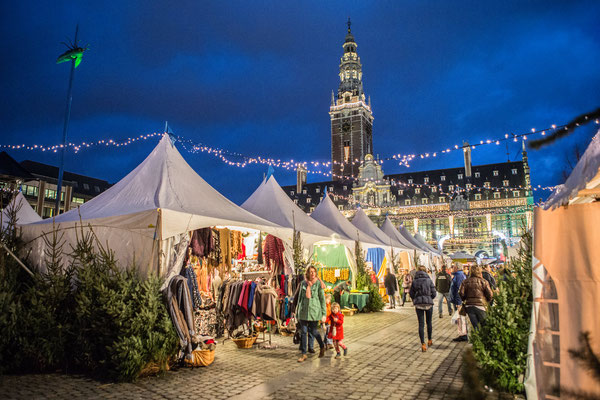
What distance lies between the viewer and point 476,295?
21.7 ft

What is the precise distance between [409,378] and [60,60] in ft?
59.9

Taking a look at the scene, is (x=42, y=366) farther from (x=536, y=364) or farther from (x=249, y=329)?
(x=536, y=364)

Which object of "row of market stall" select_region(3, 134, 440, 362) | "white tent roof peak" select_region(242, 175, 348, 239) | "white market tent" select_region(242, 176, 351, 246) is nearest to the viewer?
"row of market stall" select_region(3, 134, 440, 362)

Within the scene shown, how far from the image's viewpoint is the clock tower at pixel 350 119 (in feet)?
210

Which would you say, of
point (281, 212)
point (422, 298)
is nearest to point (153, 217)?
point (422, 298)

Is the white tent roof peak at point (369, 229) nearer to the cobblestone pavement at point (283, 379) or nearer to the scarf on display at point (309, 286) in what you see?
the cobblestone pavement at point (283, 379)

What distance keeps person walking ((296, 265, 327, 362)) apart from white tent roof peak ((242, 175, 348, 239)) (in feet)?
13.4

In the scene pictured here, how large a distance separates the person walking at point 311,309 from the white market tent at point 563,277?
358cm

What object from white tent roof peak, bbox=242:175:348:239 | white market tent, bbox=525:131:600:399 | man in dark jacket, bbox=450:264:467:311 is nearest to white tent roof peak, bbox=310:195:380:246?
white tent roof peak, bbox=242:175:348:239

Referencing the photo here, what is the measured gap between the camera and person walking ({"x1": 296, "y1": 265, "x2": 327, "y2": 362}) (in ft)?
22.4

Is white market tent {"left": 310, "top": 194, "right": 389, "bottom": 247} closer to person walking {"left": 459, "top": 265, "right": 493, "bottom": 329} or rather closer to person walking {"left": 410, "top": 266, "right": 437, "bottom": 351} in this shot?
person walking {"left": 410, "top": 266, "right": 437, "bottom": 351}

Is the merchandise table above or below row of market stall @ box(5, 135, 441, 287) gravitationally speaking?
below

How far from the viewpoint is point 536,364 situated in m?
3.68

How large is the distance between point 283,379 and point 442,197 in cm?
5219
